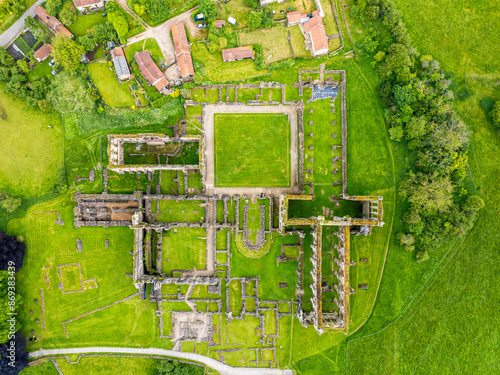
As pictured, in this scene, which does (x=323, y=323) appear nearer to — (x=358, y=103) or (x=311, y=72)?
(x=358, y=103)

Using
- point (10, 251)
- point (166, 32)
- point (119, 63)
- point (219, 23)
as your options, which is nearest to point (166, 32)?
point (166, 32)

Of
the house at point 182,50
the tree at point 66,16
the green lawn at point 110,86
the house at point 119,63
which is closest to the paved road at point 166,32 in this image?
the house at point 182,50

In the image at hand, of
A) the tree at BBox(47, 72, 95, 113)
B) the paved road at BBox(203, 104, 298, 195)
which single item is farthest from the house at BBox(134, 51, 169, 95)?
the tree at BBox(47, 72, 95, 113)

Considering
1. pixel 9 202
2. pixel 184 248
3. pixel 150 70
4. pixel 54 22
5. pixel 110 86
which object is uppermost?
pixel 54 22

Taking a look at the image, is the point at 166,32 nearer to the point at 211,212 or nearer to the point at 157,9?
the point at 157,9

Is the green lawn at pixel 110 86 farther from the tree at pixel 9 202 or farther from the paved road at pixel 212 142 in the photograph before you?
the tree at pixel 9 202
